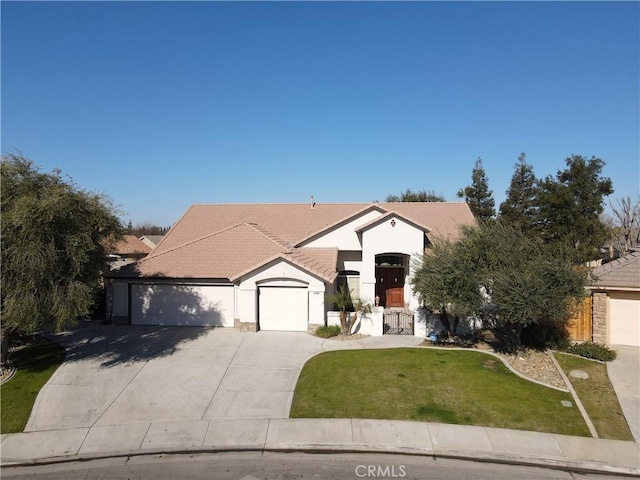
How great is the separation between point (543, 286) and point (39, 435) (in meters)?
16.0

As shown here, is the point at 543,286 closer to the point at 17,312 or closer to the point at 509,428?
the point at 509,428

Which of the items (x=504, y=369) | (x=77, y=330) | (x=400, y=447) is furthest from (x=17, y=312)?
(x=504, y=369)

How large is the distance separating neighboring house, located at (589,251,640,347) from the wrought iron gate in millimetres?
7548

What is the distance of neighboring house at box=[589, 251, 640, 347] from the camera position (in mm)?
16328

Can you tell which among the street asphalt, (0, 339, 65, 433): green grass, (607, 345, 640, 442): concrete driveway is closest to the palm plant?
the street asphalt

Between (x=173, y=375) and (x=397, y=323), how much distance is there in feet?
33.4

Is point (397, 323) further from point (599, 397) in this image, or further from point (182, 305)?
point (182, 305)

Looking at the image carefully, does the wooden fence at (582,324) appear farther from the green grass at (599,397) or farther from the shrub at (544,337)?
the green grass at (599,397)

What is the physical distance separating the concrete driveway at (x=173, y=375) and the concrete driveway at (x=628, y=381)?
710 centimetres

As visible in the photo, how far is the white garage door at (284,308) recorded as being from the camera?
19188 mm

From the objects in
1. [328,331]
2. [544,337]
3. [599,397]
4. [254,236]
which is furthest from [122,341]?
[599,397]

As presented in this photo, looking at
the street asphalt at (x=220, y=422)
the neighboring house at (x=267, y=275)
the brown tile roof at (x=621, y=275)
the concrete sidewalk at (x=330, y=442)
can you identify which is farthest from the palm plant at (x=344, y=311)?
the brown tile roof at (x=621, y=275)

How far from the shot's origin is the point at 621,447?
9820 millimetres

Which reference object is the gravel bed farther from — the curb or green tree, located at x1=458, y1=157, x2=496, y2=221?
green tree, located at x1=458, y1=157, x2=496, y2=221
